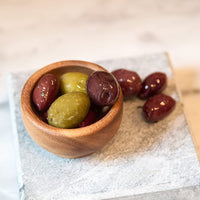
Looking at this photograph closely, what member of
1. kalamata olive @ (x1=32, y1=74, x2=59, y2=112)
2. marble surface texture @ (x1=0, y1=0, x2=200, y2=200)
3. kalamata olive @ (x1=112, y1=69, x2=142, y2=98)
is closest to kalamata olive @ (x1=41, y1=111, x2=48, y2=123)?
kalamata olive @ (x1=32, y1=74, x2=59, y2=112)

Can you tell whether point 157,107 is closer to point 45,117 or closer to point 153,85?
point 153,85

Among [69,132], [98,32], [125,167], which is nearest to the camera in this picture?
[69,132]

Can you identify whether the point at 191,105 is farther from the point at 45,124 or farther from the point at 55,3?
the point at 55,3

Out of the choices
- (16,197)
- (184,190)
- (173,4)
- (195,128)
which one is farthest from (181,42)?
(16,197)

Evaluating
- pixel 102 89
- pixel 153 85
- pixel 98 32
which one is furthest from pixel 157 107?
pixel 98 32

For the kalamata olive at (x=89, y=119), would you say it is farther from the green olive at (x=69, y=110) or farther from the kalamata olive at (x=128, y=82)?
the kalamata olive at (x=128, y=82)

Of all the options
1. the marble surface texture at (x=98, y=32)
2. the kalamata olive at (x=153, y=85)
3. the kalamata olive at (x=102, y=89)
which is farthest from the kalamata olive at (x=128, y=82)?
the marble surface texture at (x=98, y=32)
